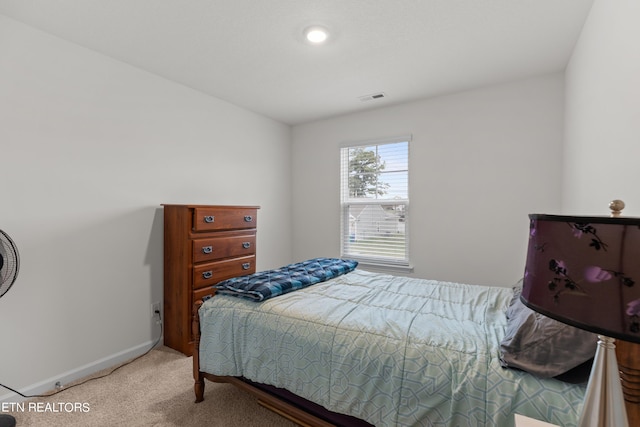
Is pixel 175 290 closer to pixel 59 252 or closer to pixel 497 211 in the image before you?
pixel 59 252

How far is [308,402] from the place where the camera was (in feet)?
5.02

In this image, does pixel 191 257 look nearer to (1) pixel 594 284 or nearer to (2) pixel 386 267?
(2) pixel 386 267

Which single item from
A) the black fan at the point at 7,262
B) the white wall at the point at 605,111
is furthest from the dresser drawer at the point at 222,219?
the white wall at the point at 605,111

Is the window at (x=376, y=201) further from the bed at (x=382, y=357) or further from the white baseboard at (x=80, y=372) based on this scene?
the white baseboard at (x=80, y=372)

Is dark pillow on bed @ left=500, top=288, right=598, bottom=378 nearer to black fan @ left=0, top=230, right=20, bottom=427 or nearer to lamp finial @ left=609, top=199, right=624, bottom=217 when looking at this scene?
lamp finial @ left=609, top=199, right=624, bottom=217

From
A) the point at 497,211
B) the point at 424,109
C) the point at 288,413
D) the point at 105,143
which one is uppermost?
the point at 424,109

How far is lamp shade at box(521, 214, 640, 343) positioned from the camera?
564 millimetres

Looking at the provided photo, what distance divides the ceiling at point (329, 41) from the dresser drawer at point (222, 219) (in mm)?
1270

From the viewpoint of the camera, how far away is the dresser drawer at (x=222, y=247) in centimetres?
259

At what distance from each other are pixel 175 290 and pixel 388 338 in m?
2.07

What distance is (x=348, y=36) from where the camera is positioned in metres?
2.13

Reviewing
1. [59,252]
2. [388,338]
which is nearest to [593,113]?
[388,338]

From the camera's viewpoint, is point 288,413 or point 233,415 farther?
point 233,415

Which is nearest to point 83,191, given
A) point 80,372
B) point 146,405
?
point 80,372
